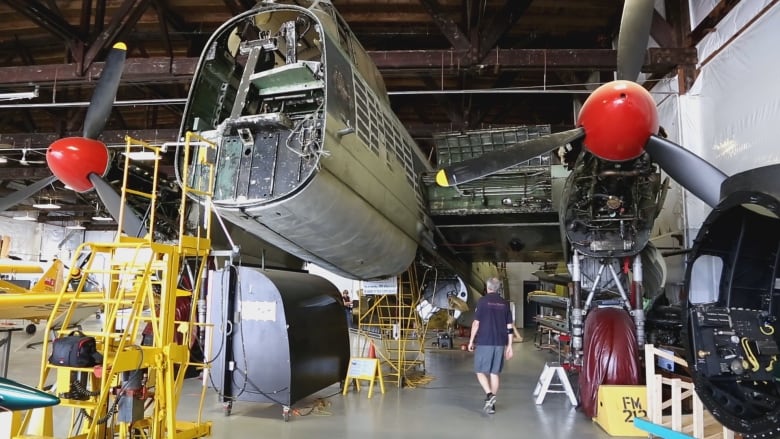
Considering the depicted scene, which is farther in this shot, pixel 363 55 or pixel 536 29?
pixel 536 29

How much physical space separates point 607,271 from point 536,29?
690 cm

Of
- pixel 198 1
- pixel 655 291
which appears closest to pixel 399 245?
pixel 655 291

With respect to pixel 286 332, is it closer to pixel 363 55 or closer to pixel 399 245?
pixel 399 245

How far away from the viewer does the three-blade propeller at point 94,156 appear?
24.0 feet

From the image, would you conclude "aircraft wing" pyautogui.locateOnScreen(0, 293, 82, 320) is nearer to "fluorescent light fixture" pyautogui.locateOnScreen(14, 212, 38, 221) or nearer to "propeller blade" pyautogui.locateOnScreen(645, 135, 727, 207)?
"propeller blade" pyautogui.locateOnScreen(645, 135, 727, 207)

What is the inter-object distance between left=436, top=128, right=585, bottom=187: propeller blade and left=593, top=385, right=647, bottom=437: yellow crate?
3.11 meters

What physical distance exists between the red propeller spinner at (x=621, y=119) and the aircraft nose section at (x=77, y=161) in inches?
274

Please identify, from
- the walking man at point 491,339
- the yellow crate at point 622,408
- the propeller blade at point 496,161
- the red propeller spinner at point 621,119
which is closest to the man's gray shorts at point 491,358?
the walking man at point 491,339

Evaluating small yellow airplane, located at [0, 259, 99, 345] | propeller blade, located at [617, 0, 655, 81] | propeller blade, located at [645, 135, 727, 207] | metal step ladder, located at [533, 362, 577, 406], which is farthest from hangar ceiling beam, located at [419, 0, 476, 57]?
small yellow airplane, located at [0, 259, 99, 345]

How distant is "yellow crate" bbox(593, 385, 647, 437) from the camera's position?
5863 millimetres

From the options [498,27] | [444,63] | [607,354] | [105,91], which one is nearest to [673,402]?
[607,354]

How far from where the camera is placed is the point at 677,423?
15.9 ft

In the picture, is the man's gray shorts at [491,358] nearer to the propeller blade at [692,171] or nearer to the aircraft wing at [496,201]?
the aircraft wing at [496,201]

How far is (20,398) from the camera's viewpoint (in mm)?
3398
